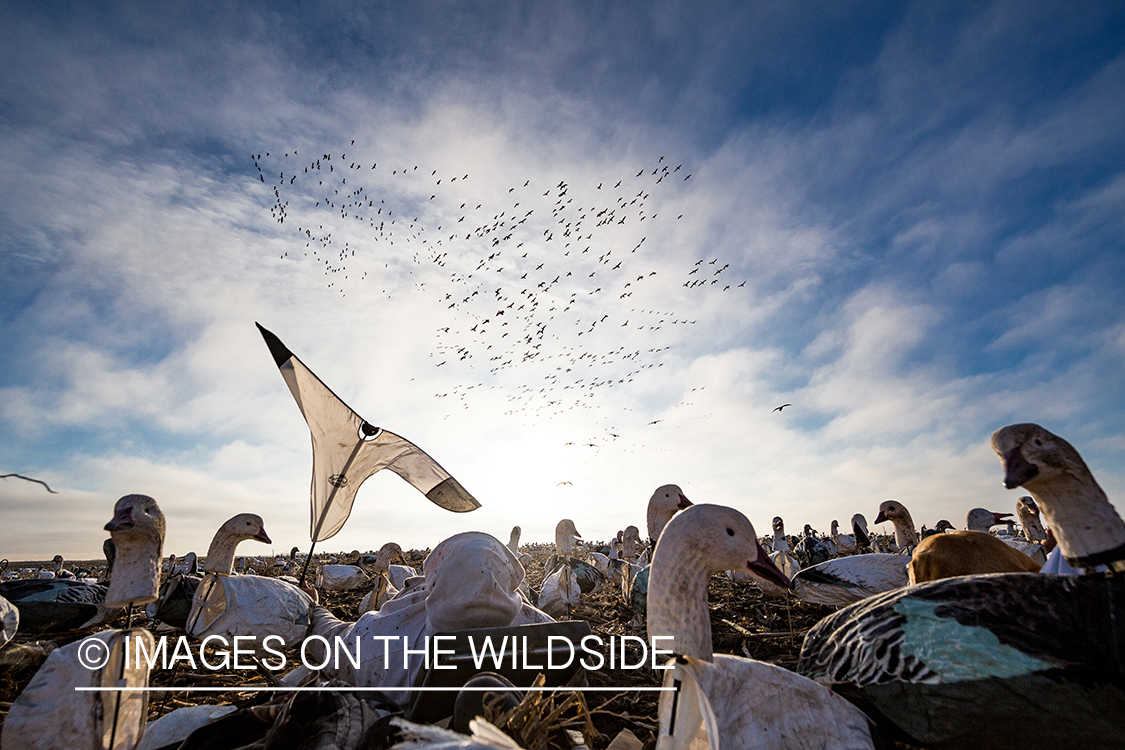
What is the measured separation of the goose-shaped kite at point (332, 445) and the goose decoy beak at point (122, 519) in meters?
4.16

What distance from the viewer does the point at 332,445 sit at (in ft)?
24.1

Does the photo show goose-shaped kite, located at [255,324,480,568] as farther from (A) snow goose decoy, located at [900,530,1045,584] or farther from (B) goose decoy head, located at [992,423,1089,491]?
(B) goose decoy head, located at [992,423,1089,491]

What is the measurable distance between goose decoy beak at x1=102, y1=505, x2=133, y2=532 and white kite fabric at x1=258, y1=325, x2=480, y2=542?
13.6 feet

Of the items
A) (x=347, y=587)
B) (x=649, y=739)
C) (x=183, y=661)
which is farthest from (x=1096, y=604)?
(x=347, y=587)

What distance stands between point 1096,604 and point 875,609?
2.89ft

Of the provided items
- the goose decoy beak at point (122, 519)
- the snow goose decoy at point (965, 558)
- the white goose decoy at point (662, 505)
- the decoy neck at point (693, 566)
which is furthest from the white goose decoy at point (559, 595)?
the goose decoy beak at point (122, 519)

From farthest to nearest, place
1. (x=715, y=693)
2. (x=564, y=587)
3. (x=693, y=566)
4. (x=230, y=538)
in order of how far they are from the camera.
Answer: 1. (x=564, y=587)
2. (x=230, y=538)
3. (x=693, y=566)
4. (x=715, y=693)

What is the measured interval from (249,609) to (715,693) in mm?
5269

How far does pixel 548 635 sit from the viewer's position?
324 cm

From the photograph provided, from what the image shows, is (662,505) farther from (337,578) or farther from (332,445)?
(337,578)

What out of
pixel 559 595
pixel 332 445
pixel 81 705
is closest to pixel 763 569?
pixel 81 705

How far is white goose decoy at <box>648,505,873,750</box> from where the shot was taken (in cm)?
203

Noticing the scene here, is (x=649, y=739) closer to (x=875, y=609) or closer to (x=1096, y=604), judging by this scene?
(x=875, y=609)

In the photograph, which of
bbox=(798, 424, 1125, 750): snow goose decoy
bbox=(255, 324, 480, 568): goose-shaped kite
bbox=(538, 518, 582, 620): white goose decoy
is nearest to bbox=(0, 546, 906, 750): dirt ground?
Answer: bbox=(538, 518, 582, 620): white goose decoy
